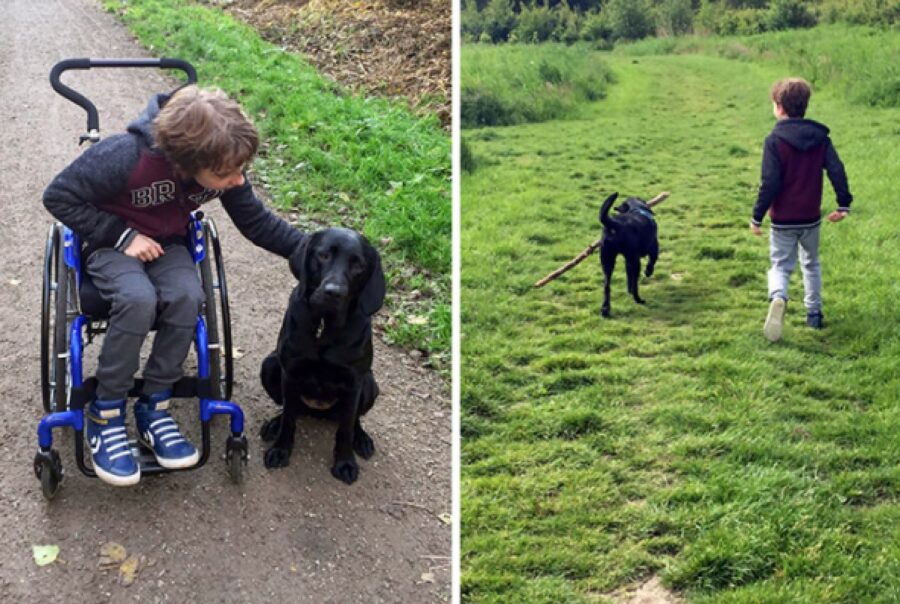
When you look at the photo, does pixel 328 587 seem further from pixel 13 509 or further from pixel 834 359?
pixel 834 359

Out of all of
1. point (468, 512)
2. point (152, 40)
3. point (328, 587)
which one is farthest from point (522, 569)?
point (152, 40)

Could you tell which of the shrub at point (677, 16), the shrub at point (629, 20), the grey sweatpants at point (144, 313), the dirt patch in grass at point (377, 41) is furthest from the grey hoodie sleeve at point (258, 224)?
the dirt patch in grass at point (377, 41)

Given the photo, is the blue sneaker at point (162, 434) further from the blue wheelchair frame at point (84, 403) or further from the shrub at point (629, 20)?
the shrub at point (629, 20)

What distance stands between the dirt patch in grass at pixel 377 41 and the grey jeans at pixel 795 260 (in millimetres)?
3713

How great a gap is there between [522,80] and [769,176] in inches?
25.8

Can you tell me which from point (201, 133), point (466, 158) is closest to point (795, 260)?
point (466, 158)

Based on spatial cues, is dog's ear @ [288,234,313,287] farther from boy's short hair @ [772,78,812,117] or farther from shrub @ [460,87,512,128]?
boy's short hair @ [772,78,812,117]

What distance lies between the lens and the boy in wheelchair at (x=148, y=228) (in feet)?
8.05

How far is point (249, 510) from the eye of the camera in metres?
2.66

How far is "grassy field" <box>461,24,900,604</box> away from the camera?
2002 mm

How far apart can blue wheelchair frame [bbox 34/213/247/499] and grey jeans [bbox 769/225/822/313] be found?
1.40 m

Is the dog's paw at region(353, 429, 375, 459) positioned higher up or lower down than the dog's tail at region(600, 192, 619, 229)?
lower down

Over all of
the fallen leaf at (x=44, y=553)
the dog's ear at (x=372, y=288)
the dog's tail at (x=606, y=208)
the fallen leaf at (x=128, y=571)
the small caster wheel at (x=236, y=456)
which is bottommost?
the fallen leaf at (x=128, y=571)

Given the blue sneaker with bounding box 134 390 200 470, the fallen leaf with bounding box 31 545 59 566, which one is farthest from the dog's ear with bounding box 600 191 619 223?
the fallen leaf with bounding box 31 545 59 566
